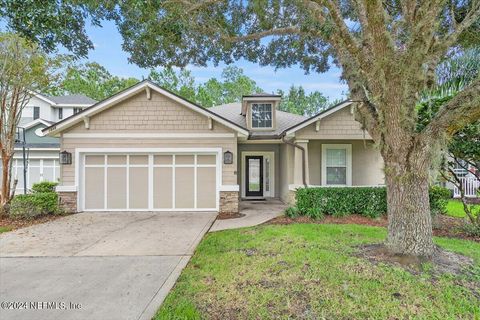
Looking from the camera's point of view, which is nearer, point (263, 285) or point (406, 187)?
point (263, 285)

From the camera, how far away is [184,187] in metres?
10.5

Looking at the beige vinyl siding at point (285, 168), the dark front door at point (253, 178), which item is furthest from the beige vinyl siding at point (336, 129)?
the dark front door at point (253, 178)

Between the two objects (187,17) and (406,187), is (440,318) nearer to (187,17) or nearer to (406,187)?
(406,187)

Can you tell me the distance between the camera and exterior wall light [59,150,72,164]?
10.1 metres

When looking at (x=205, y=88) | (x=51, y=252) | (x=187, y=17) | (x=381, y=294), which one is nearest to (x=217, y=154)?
(x=187, y=17)

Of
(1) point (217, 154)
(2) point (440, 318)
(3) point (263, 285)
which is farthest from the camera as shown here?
(1) point (217, 154)

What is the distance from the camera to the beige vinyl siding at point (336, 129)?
1076 centimetres

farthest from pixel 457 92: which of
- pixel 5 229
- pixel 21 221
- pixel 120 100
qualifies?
pixel 21 221

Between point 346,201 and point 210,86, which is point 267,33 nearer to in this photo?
point 346,201

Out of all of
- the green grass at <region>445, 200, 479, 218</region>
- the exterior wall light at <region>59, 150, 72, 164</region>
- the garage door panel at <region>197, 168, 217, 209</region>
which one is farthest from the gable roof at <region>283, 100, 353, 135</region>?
the exterior wall light at <region>59, 150, 72, 164</region>

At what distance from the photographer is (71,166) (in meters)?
10.3

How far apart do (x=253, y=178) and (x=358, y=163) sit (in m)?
4.99

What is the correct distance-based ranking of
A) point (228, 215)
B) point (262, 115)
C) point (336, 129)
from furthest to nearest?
point (262, 115), point (336, 129), point (228, 215)

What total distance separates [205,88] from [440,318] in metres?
36.0
